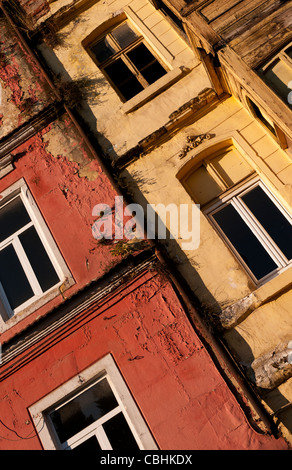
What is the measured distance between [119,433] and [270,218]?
3.82 metres

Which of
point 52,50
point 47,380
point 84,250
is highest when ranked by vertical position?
point 52,50

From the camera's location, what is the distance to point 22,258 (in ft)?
26.5

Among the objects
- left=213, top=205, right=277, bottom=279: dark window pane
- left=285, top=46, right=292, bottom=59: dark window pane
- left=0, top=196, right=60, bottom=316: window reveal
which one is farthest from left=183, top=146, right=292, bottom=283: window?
left=0, top=196, right=60, bottom=316: window reveal

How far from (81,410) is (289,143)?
4913 millimetres

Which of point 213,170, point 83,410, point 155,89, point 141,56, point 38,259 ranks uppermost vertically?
point 141,56

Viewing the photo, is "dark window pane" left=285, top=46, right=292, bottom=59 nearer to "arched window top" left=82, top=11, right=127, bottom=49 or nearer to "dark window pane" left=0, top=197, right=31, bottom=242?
"arched window top" left=82, top=11, right=127, bottom=49

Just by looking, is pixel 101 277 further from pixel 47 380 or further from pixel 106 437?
pixel 106 437

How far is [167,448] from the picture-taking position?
5.90 m

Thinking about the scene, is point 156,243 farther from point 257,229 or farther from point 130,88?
point 130,88

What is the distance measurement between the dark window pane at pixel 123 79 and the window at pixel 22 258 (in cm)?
257

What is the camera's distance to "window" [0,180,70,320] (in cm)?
771

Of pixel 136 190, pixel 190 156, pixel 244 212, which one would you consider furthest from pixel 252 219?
pixel 136 190

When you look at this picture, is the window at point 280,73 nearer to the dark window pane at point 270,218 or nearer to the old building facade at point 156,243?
the old building facade at point 156,243

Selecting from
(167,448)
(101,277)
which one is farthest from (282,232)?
(167,448)
